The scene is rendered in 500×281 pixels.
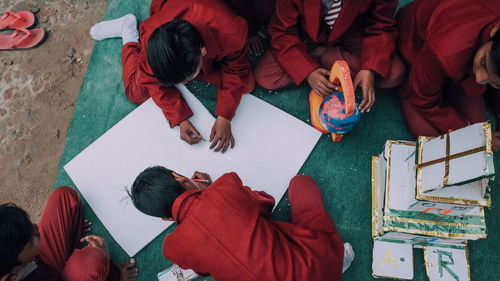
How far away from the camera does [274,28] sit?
0.99 m

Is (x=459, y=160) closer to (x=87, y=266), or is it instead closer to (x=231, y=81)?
(x=231, y=81)

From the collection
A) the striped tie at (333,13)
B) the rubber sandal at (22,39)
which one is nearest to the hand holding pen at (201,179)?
the striped tie at (333,13)

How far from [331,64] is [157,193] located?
72 centimetres

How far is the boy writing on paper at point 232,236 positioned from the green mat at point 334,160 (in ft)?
0.83

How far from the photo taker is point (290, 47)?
98cm

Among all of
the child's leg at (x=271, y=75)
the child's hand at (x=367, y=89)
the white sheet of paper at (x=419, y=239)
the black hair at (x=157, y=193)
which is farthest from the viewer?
the child's leg at (x=271, y=75)

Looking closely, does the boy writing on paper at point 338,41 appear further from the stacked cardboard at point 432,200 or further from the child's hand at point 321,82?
the stacked cardboard at point 432,200

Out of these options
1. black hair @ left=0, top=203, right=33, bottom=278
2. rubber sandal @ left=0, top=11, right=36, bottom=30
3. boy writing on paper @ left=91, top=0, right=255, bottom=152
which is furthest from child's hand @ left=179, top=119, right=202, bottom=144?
rubber sandal @ left=0, top=11, right=36, bottom=30

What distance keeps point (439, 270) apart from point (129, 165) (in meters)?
1.04

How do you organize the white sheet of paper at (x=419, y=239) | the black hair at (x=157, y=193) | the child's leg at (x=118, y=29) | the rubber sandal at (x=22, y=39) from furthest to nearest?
1. the rubber sandal at (x=22, y=39)
2. the child's leg at (x=118, y=29)
3. the white sheet of paper at (x=419, y=239)
4. the black hair at (x=157, y=193)

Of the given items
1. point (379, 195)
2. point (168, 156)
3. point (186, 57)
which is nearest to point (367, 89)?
point (379, 195)

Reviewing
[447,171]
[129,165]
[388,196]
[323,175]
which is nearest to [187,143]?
[129,165]

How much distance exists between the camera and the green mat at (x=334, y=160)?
0.92m

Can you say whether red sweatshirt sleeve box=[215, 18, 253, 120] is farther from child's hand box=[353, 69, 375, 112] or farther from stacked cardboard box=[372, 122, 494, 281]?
stacked cardboard box=[372, 122, 494, 281]
